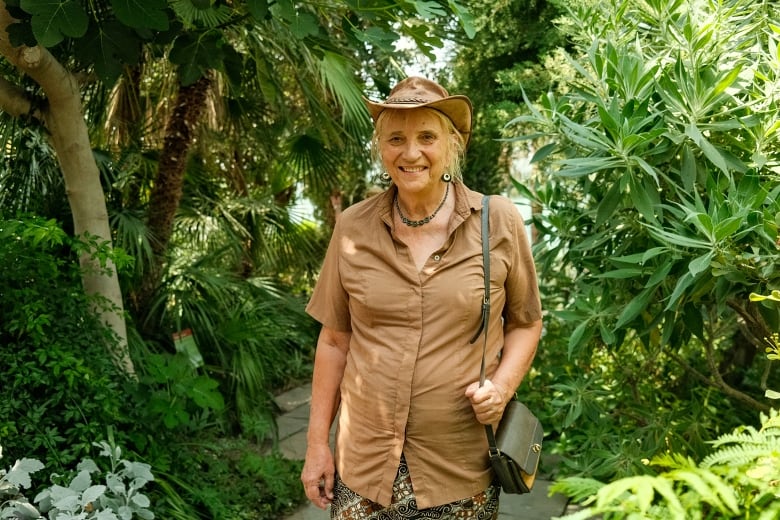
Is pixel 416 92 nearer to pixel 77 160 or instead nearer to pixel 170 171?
pixel 77 160

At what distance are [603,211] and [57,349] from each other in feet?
7.59

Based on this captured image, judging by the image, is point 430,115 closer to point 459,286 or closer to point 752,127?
point 459,286

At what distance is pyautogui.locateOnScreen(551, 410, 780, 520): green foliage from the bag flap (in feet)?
2.93

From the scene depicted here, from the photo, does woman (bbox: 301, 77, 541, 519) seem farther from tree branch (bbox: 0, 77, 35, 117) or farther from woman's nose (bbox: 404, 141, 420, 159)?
tree branch (bbox: 0, 77, 35, 117)

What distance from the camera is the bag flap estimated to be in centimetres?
209

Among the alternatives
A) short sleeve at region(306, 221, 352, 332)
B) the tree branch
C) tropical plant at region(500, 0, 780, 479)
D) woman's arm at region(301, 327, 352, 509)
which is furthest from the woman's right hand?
the tree branch

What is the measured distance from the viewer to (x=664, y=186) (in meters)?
3.15

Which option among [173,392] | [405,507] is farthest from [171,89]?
[405,507]

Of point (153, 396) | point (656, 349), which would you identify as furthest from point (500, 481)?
point (153, 396)

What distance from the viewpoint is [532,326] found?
227 centimetres

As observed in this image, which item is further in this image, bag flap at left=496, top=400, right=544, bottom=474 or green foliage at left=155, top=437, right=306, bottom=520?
green foliage at left=155, top=437, right=306, bottom=520

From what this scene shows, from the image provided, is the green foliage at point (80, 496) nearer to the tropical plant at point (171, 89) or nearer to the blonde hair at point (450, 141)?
the tropical plant at point (171, 89)

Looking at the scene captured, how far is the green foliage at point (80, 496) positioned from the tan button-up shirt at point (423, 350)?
1151 mm

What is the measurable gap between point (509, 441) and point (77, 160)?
267cm
